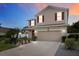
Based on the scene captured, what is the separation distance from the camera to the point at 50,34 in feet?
12.4

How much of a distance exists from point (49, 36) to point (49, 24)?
252 millimetres

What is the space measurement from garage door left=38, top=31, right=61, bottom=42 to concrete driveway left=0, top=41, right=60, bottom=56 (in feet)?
0.28

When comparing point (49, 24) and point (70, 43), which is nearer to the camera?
point (70, 43)

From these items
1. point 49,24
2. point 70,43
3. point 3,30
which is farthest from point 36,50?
point 3,30

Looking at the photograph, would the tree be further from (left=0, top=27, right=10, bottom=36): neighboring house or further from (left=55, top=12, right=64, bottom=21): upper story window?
(left=0, top=27, right=10, bottom=36): neighboring house

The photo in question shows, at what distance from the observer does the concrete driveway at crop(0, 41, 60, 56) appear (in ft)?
12.0

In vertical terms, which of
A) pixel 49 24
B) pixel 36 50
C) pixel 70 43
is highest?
pixel 49 24

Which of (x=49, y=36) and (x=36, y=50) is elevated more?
(x=49, y=36)

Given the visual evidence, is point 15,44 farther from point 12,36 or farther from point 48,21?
point 48,21

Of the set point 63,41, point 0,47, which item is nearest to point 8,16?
point 0,47

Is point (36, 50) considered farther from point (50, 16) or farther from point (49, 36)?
point (50, 16)

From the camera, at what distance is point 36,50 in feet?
12.1

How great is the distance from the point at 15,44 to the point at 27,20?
1.77ft

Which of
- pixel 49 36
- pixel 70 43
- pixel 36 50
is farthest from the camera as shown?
pixel 49 36
